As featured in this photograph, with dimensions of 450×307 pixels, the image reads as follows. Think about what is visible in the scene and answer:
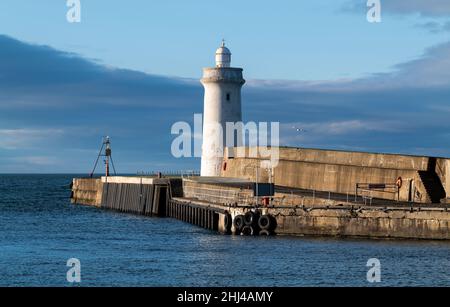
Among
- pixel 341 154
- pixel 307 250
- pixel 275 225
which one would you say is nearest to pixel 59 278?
pixel 307 250

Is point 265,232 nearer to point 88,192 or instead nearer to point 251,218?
point 251,218

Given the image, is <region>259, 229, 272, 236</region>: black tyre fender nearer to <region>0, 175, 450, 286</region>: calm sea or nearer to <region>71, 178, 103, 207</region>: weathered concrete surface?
<region>0, 175, 450, 286</region>: calm sea

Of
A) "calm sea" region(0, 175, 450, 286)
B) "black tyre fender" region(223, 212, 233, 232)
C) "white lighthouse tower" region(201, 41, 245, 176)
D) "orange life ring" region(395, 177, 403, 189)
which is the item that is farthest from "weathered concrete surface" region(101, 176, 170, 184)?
"orange life ring" region(395, 177, 403, 189)

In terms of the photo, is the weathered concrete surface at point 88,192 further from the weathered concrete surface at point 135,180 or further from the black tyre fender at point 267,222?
the black tyre fender at point 267,222

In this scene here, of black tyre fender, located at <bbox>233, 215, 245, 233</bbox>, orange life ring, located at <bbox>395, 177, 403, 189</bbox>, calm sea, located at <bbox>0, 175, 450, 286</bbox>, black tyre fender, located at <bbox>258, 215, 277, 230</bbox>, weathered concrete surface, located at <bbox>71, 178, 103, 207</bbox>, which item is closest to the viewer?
calm sea, located at <bbox>0, 175, 450, 286</bbox>

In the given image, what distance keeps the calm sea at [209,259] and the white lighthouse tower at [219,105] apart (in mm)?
17697

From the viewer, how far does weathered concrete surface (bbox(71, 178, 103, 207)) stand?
329 ft

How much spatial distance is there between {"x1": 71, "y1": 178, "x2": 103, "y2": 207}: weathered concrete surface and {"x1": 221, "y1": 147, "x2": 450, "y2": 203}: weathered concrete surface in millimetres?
28666

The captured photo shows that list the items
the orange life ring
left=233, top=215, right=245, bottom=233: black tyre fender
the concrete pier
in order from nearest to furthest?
the concrete pier, left=233, top=215, right=245, bottom=233: black tyre fender, the orange life ring

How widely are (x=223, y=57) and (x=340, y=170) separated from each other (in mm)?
22140

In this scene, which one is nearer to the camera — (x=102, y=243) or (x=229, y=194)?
(x=102, y=243)

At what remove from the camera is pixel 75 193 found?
10812cm

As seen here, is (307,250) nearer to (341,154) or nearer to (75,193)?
(341,154)

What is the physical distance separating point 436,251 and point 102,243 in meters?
20.4
